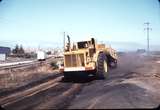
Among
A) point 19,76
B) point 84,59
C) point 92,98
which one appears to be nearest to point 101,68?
point 84,59

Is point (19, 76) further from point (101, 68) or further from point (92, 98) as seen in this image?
point (92, 98)

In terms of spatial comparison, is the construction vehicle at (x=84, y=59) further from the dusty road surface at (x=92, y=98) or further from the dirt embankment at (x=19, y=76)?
the dirt embankment at (x=19, y=76)

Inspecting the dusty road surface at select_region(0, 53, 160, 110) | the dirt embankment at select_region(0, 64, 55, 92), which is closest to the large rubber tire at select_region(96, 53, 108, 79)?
the dusty road surface at select_region(0, 53, 160, 110)

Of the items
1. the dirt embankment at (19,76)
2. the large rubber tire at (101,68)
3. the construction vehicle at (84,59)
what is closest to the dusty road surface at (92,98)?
the construction vehicle at (84,59)

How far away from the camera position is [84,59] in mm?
19391

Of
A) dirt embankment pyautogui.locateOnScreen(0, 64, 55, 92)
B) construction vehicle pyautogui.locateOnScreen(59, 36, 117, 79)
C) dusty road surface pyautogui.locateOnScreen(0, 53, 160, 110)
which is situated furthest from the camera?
dirt embankment pyautogui.locateOnScreen(0, 64, 55, 92)

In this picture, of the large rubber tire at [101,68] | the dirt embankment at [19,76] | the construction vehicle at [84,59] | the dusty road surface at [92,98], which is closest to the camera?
the dusty road surface at [92,98]

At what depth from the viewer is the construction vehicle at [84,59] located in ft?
63.4

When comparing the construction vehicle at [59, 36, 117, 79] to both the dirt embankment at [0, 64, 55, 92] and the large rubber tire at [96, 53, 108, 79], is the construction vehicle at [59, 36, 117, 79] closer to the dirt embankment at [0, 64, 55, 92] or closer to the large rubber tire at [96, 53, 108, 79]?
the large rubber tire at [96, 53, 108, 79]

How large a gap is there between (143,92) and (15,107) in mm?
6144

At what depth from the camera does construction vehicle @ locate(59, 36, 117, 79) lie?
1931 cm

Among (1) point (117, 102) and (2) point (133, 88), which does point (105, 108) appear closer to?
(1) point (117, 102)

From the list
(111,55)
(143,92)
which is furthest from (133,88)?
(111,55)

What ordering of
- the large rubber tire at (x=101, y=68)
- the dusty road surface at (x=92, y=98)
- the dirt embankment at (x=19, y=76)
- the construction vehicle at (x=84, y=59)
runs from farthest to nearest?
the dirt embankment at (x=19, y=76)
the large rubber tire at (x=101, y=68)
the construction vehicle at (x=84, y=59)
the dusty road surface at (x=92, y=98)
